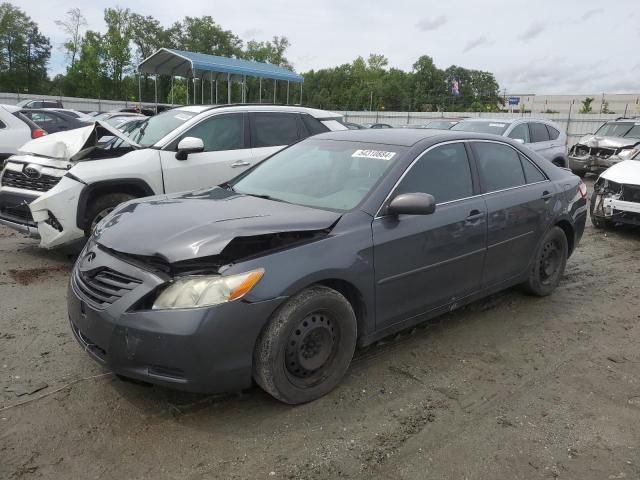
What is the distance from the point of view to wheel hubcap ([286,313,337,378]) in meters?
3.13

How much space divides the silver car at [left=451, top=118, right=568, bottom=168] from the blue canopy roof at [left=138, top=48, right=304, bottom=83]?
12526mm

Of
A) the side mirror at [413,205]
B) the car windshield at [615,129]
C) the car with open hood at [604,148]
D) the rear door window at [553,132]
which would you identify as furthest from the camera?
the car windshield at [615,129]

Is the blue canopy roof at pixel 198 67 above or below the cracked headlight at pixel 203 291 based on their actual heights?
above

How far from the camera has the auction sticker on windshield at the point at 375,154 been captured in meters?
3.94

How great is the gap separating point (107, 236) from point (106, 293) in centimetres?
45

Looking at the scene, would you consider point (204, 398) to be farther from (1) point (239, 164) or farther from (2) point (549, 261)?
(1) point (239, 164)

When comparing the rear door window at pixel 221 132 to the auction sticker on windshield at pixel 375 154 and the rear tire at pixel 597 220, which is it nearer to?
the auction sticker on windshield at pixel 375 154

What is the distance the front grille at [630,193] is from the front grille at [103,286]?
7453 mm

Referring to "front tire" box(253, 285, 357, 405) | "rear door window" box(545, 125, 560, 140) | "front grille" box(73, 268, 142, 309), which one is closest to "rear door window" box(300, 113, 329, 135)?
"front tire" box(253, 285, 357, 405)

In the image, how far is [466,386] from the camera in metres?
3.56

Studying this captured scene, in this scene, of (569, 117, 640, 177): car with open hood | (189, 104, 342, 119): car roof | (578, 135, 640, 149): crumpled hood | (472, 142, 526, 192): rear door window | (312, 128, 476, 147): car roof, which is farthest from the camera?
(578, 135, 640, 149): crumpled hood

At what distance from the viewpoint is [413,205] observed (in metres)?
3.47

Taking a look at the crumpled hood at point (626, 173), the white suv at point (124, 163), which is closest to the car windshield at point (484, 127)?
the crumpled hood at point (626, 173)

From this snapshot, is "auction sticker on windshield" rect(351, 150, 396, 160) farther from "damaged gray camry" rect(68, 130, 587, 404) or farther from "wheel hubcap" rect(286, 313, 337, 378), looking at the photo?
"wheel hubcap" rect(286, 313, 337, 378)
